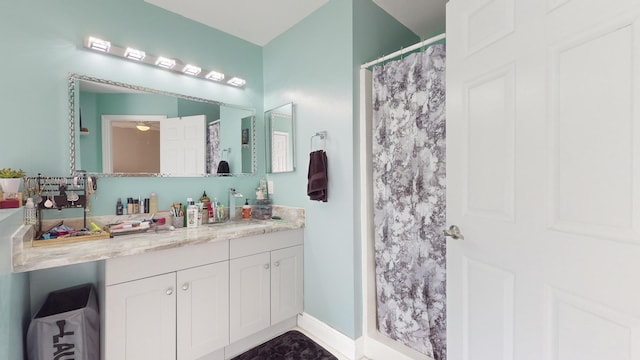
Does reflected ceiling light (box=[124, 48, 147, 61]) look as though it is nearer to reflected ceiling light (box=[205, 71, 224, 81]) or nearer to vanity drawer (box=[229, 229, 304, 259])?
reflected ceiling light (box=[205, 71, 224, 81])

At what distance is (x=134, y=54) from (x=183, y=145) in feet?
2.30

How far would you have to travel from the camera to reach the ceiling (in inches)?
79.8

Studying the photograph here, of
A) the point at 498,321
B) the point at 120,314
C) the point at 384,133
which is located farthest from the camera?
the point at 384,133

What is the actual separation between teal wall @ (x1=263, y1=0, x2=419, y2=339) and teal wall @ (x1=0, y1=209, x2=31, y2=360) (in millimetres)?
1612

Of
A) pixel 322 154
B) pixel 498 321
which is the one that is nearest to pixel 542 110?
pixel 498 321

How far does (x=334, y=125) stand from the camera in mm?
2006

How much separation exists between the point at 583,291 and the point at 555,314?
0.14 metres

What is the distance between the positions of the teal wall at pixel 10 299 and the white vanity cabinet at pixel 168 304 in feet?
1.01

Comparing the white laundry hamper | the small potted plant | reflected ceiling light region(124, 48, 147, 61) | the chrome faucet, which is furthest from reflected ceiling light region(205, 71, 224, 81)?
the white laundry hamper

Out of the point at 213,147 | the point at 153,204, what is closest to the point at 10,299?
the point at 153,204

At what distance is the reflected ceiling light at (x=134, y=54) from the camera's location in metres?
1.87

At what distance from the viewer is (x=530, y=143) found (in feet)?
3.18

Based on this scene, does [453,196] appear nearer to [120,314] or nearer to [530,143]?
[530,143]

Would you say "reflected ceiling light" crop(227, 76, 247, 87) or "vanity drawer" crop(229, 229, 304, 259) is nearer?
"vanity drawer" crop(229, 229, 304, 259)
